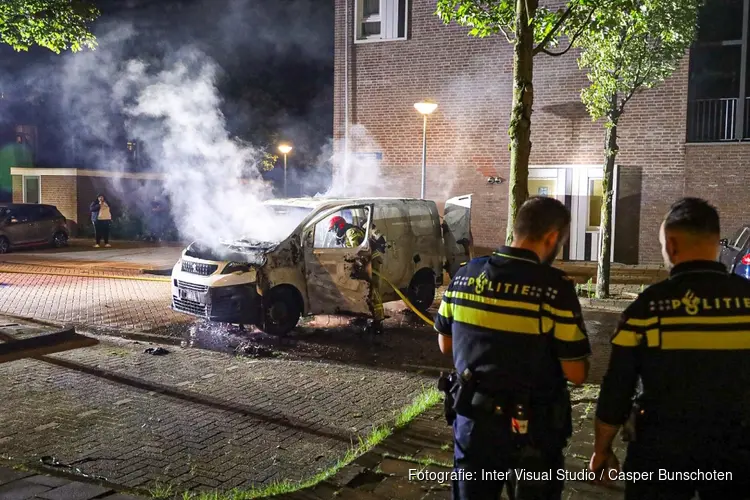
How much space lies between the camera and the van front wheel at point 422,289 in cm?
1034

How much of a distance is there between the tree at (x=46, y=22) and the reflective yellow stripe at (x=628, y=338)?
1106cm

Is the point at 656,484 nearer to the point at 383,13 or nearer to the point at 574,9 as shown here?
the point at 574,9

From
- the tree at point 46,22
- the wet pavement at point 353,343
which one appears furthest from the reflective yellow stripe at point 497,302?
the tree at point 46,22

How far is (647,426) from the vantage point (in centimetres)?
248

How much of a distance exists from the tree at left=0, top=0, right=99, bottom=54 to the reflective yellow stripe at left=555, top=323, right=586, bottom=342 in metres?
10.8

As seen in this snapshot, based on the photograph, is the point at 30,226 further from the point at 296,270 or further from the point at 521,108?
the point at 521,108

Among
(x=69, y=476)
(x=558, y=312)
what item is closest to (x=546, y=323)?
(x=558, y=312)

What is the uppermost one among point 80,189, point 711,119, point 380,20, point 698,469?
point 380,20

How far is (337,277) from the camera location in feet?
29.2

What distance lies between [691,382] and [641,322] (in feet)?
0.90

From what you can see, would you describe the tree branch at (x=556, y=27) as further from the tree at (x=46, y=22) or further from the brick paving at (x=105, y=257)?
the brick paving at (x=105, y=257)

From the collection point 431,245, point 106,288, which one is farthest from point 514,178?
point 106,288

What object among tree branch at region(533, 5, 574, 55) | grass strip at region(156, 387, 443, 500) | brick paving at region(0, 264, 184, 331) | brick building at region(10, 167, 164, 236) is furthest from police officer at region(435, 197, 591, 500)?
brick building at region(10, 167, 164, 236)

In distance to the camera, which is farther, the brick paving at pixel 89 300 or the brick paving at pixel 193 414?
the brick paving at pixel 89 300
